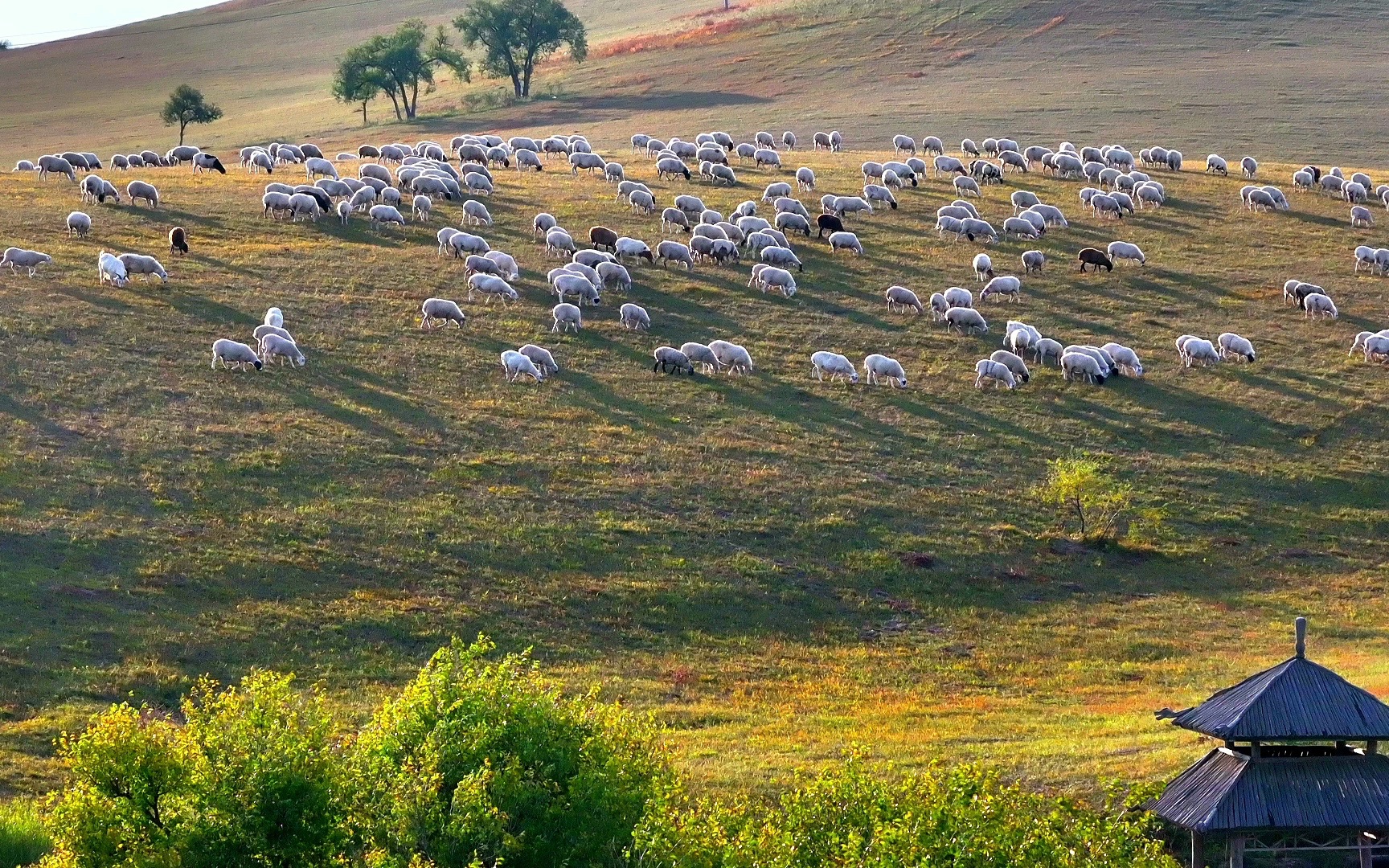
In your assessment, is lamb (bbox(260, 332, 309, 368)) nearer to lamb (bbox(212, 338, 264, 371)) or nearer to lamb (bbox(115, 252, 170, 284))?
lamb (bbox(212, 338, 264, 371))

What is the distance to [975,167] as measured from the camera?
68688 mm

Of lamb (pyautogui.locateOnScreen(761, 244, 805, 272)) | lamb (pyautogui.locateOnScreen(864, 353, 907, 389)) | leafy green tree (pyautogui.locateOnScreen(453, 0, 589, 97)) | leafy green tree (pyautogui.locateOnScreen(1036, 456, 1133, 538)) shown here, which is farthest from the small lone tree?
leafy green tree (pyautogui.locateOnScreen(1036, 456, 1133, 538))

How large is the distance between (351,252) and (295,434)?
50.2ft

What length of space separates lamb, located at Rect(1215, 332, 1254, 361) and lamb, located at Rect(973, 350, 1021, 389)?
24.2 feet

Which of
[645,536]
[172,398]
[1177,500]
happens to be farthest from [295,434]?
[1177,500]

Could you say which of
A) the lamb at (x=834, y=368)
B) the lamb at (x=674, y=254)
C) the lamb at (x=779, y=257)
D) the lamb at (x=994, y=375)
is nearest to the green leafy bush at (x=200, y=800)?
the lamb at (x=834, y=368)

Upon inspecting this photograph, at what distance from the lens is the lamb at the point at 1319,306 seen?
52.5m

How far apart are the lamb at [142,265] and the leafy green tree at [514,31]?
63.5 metres

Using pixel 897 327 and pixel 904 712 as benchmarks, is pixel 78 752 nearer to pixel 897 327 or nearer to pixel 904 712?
pixel 904 712

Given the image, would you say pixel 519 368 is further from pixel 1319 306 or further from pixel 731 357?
pixel 1319 306

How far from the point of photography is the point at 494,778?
19.5 meters

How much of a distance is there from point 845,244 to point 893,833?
133 ft

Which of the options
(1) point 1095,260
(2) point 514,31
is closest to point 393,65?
(2) point 514,31

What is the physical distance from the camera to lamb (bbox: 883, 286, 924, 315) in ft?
171
